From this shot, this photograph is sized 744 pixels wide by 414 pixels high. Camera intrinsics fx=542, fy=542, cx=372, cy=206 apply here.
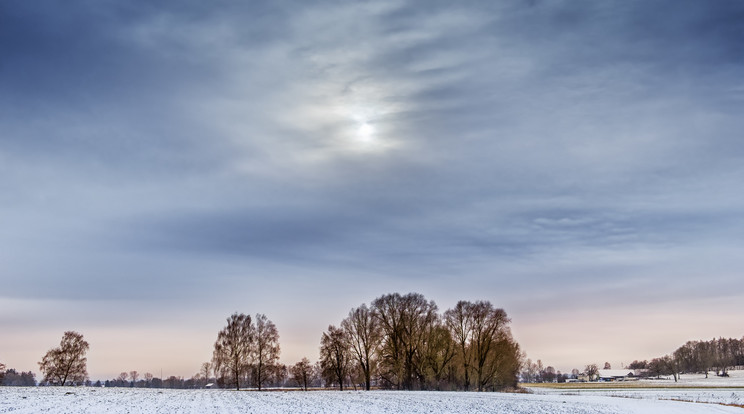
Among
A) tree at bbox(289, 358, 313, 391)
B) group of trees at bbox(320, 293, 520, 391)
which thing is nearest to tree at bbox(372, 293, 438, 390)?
group of trees at bbox(320, 293, 520, 391)

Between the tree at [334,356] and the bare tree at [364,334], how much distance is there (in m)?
3.22

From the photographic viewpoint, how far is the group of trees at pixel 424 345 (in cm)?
9781

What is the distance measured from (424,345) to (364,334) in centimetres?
1131

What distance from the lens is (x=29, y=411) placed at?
34.8m

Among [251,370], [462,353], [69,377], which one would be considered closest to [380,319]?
[462,353]

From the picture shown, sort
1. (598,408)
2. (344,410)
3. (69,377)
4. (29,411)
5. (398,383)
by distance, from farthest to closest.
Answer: (69,377), (398,383), (598,408), (344,410), (29,411)

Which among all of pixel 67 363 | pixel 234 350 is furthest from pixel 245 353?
pixel 67 363

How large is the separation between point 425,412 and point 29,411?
26805 millimetres

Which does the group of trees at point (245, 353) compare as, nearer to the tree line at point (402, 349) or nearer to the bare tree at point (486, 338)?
the tree line at point (402, 349)

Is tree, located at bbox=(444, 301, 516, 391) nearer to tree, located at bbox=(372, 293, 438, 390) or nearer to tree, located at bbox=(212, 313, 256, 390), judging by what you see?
tree, located at bbox=(372, 293, 438, 390)

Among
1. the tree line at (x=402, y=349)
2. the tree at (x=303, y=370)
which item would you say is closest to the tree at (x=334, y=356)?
the tree line at (x=402, y=349)

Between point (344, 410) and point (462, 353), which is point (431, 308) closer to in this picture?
point (462, 353)

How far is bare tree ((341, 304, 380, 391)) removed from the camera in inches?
3927

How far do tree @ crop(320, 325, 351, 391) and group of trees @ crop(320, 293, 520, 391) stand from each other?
45 centimetres
